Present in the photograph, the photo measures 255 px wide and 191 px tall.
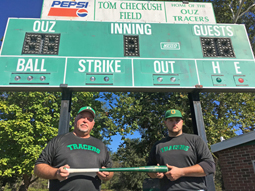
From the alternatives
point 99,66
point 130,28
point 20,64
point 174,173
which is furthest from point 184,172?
point 130,28

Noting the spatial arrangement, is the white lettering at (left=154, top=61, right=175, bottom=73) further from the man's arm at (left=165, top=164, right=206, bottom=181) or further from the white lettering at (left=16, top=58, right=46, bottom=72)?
the man's arm at (left=165, top=164, right=206, bottom=181)

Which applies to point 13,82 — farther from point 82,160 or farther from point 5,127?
point 5,127

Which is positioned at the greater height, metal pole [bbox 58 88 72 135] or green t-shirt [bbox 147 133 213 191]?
metal pole [bbox 58 88 72 135]

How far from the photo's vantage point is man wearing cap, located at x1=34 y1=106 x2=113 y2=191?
2.10 meters

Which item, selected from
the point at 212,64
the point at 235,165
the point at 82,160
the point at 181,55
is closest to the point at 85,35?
the point at 181,55

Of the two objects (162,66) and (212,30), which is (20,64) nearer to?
(162,66)

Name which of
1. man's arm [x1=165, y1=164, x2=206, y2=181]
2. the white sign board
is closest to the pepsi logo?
the white sign board

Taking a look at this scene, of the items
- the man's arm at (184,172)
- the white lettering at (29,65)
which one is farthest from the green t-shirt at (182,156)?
the white lettering at (29,65)

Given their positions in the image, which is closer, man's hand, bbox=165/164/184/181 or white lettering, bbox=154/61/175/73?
man's hand, bbox=165/164/184/181

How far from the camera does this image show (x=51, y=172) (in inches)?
79.0

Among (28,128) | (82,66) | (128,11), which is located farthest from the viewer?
(28,128)

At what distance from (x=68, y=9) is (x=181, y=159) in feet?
17.1

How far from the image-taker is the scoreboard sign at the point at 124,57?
181 inches

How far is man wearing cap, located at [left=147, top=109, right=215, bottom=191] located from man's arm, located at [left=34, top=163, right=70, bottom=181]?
3.55 ft
